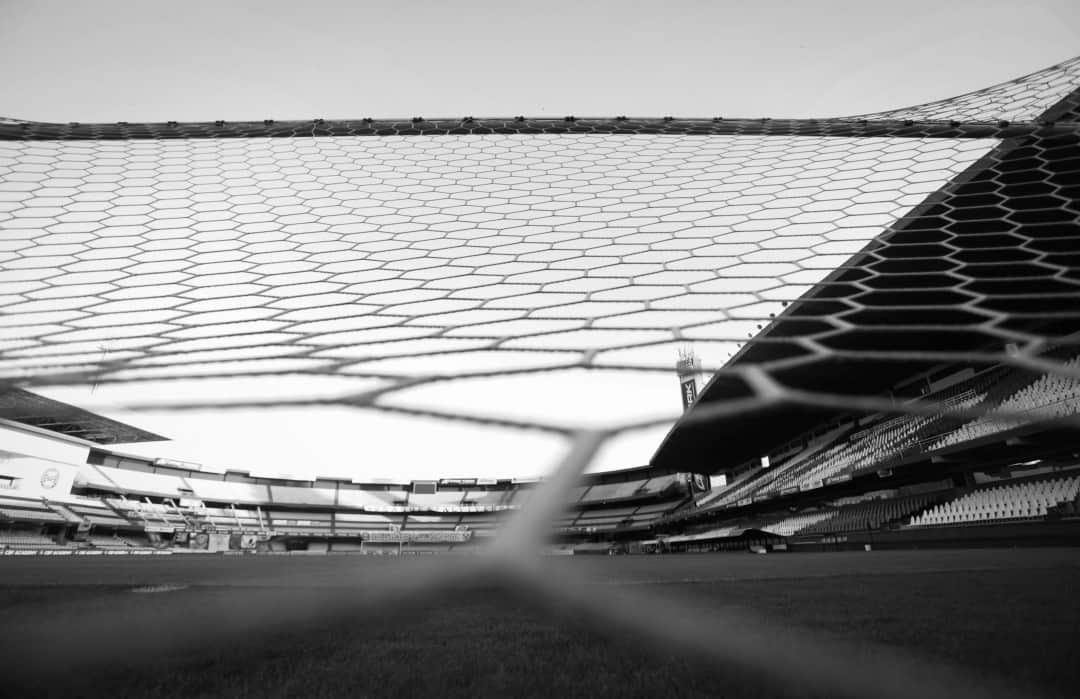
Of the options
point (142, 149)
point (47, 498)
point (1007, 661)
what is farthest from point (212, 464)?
point (1007, 661)

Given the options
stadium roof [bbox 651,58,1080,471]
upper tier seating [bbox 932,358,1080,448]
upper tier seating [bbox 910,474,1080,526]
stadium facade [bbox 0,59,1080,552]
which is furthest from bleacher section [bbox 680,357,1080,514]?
upper tier seating [bbox 910,474,1080,526]

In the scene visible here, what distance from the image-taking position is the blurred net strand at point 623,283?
522 mm

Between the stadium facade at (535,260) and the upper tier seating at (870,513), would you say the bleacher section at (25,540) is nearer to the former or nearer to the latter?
the stadium facade at (535,260)

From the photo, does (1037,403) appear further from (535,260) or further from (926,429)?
(535,260)

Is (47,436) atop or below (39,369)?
below

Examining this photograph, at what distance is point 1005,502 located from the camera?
297 inches

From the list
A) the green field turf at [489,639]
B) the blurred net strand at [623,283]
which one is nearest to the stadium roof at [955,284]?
the blurred net strand at [623,283]

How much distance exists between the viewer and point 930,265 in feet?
29.2

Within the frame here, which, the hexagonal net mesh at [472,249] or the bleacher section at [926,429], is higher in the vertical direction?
the hexagonal net mesh at [472,249]

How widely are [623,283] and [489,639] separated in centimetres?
150

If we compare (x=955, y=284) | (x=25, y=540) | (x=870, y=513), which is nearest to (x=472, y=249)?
(x=955, y=284)

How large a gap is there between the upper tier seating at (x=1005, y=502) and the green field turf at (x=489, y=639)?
616 cm

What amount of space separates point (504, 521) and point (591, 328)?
3.17ft

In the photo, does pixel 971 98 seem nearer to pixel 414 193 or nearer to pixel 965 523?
pixel 414 193
